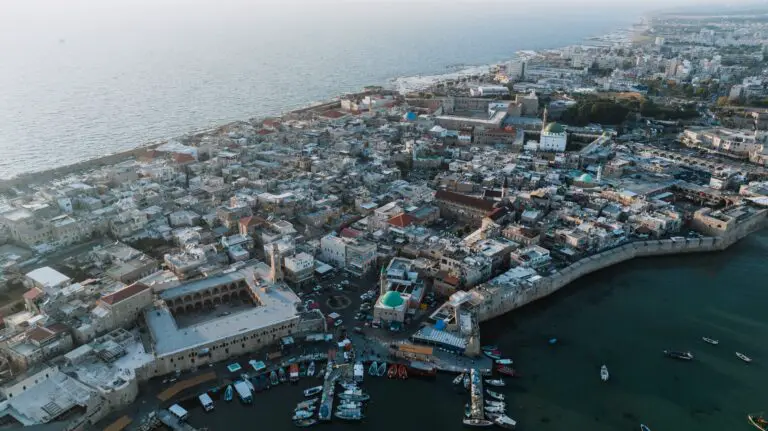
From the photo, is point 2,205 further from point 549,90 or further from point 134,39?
point 134,39

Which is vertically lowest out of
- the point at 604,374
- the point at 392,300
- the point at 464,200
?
the point at 604,374

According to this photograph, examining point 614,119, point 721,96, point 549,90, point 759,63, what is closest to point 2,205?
point 614,119

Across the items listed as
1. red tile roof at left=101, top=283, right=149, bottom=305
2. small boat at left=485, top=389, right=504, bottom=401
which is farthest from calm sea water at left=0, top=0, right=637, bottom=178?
small boat at left=485, top=389, right=504, bottom=401

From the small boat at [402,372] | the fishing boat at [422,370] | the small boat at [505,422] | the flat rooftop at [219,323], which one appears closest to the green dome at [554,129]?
the flat rooftop at [219,323]

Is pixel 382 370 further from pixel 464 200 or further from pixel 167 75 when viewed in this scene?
pixel 167 75

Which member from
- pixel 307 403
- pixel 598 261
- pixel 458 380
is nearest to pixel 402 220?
pixel 598 261

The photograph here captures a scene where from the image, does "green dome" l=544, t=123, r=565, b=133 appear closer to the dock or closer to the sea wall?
the sea wall
